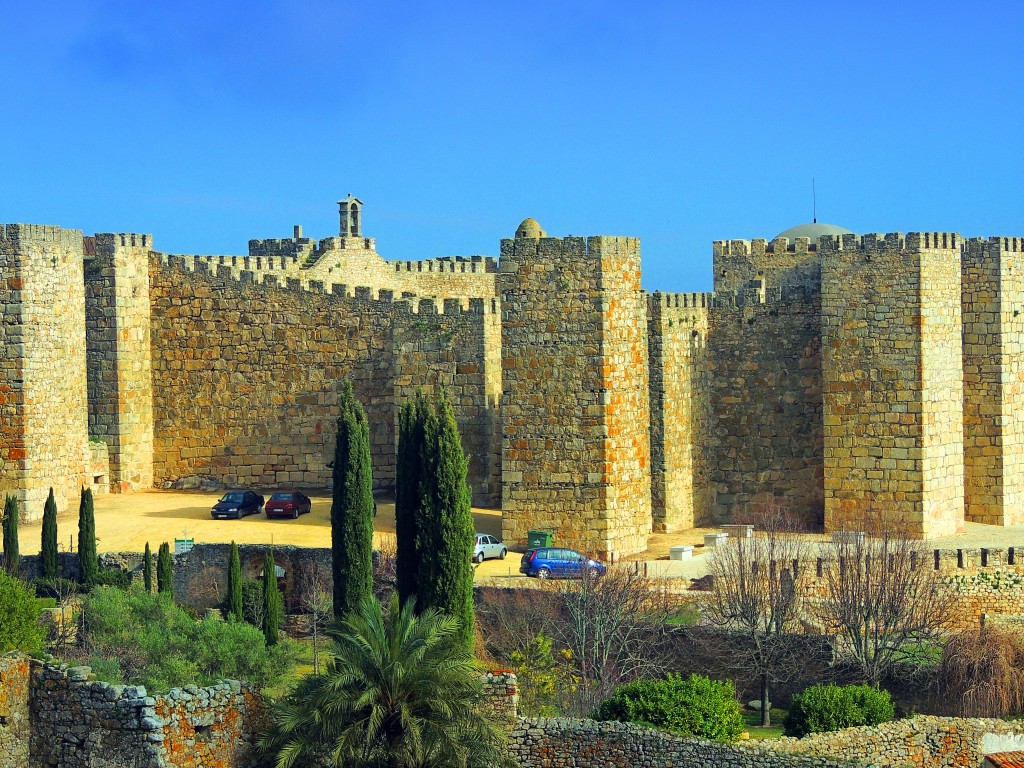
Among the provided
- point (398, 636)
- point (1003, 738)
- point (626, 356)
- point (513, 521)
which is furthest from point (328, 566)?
point (1003, 738)

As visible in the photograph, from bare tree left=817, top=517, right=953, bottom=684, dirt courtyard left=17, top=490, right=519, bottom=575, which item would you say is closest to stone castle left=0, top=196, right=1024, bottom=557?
dirt courtyard left=17, top=490, right=519, bottom=575

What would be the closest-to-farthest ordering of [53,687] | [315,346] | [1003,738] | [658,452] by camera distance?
[53,687], [1003,738], [658,452], [315,346]

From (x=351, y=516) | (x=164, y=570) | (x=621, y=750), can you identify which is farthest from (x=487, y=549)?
(x=621, y=750)

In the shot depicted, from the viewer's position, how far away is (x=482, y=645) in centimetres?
3612

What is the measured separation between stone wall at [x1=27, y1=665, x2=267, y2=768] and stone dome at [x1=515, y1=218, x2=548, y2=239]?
16.2 metres

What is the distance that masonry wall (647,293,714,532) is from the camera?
4478 centimetres

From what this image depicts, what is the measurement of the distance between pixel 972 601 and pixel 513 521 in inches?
349

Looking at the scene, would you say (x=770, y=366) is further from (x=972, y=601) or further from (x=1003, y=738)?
(x=1003, y=738)

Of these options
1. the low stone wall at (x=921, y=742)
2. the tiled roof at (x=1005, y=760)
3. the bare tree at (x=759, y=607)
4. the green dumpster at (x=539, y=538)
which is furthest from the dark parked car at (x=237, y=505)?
the tiled roof at (x=1005, y=760)

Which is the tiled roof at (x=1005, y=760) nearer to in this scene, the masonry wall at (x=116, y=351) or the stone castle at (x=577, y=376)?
the stone castle at (x=577, y=376)

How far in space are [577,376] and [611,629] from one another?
6.53 m

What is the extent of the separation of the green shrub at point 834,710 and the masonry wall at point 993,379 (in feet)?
45.3

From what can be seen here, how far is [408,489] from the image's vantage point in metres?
34.6

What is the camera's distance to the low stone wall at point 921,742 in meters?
30.9
